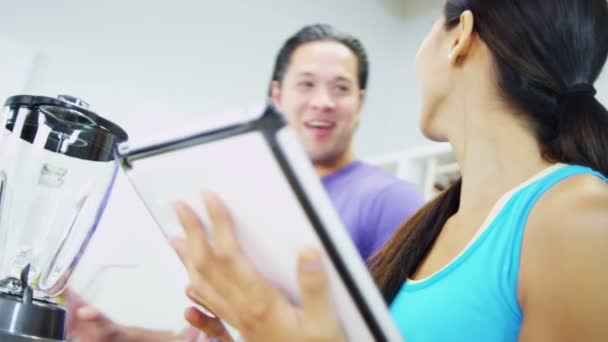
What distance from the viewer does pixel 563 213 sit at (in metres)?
0.55

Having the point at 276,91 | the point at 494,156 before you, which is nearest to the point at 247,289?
the point at 494,156

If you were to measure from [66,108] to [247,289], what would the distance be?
1.40 feet

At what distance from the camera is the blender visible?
77 centimetres

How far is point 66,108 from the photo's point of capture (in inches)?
29.7

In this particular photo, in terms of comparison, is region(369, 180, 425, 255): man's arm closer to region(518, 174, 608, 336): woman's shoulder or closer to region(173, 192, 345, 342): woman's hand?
region(518, 174, 608, 336): woman's shoulder

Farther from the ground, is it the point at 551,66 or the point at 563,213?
the point at 551,66

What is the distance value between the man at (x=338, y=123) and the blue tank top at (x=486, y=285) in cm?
51

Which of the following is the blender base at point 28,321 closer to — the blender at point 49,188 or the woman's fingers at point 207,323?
the blender at point 49,188

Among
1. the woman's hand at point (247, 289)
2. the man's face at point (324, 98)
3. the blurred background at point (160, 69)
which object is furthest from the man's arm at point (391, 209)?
the woman's hand at point (247, 289)

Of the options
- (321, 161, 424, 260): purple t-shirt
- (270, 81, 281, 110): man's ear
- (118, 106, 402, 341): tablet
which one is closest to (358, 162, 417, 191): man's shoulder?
(321, 161, 424, 260): purple t-shirt

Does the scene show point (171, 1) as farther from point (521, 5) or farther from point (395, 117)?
point (521, 5)

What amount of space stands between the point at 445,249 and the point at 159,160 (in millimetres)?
426

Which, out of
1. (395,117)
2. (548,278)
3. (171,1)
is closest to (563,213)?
(548,278)

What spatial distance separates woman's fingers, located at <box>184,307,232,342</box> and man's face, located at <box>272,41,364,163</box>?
758 millimetres
